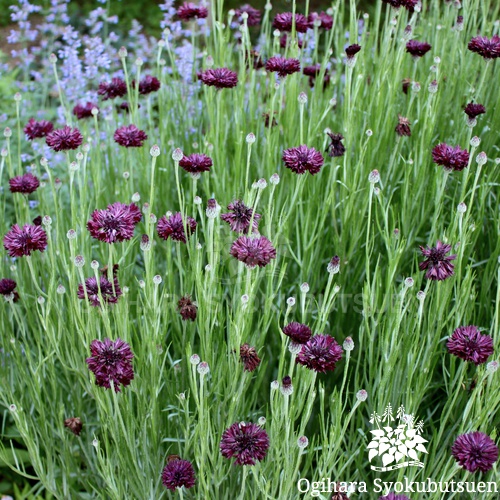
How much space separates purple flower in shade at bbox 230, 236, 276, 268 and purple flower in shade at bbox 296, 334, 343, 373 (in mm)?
213

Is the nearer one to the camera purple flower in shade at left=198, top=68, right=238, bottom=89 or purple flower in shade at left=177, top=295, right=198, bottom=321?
purple flower in shade at left=177, top=295, right=198, bottom=321

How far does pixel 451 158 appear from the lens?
6.06ft

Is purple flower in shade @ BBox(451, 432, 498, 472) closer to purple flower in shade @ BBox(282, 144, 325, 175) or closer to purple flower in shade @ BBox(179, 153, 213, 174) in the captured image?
purple flower in shade @ BBox(282, 144, 325, 175)

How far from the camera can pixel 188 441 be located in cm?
167

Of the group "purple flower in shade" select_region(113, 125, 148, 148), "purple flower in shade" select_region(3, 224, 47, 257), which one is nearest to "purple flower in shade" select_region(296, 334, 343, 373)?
"purple flower in shade" select_region(3, 224, 47, 257)

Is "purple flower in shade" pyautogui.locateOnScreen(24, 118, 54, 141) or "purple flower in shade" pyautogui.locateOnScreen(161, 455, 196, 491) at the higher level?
"purple flower in shade" pyautogui.locateOnScreen(24, 118, 54, 141)

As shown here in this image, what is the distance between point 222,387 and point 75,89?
2093mm

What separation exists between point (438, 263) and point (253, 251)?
1.54 ft

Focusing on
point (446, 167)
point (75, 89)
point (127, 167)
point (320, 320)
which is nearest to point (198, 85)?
point (127, 167)

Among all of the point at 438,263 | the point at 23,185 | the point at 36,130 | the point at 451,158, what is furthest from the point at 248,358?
the point at 36,130

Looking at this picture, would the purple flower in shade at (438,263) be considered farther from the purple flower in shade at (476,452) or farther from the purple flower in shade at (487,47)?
the purple flower in shade at (487,47)

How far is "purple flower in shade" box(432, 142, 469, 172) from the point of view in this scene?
1838 mm

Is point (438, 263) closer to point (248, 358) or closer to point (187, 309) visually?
point (248, 358)

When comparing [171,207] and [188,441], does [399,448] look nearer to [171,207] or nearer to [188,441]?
[188,441]
